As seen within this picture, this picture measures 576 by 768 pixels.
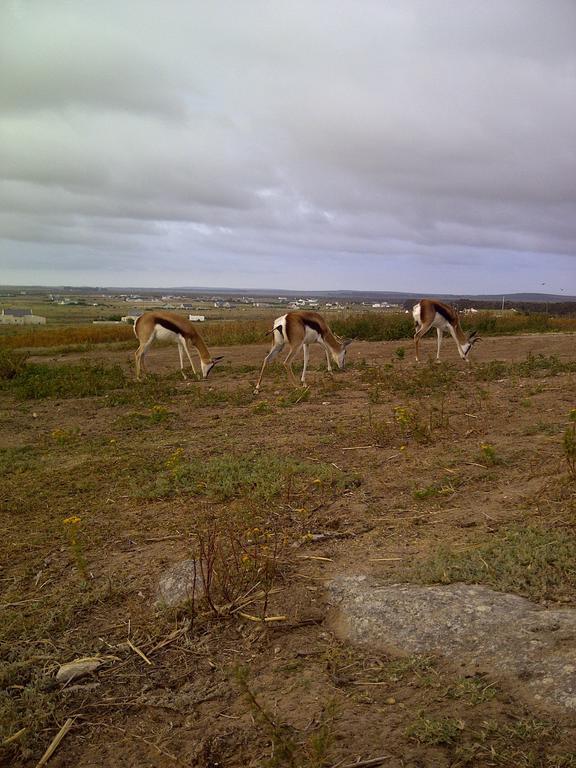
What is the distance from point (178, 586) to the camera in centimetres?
438

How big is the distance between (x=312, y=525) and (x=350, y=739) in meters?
2.67

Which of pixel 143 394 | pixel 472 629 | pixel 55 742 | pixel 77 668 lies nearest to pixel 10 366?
pixel 143 394

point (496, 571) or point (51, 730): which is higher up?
point (496, 571)

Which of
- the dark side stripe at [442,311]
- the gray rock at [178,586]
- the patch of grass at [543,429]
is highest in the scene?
the dark side stripe at [442,311]

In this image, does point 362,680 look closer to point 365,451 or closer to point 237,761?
point 237,761

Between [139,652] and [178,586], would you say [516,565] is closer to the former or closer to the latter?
[178,586]

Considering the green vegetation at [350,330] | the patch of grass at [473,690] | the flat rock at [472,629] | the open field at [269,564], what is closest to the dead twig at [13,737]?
the open field at [269,564]

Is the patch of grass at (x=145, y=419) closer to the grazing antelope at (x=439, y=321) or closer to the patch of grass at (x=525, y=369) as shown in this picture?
the patch of grass at (x=525, y=369)

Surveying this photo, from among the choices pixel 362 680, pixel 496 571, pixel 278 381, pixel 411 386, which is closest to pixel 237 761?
pixel 362 680

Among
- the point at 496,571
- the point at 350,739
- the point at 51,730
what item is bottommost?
the point at 51,730

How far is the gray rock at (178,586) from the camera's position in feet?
13.9

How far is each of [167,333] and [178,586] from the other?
11.2 metres

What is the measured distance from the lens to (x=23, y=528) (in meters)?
5.81

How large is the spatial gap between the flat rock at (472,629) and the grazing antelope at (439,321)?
11897 mm
